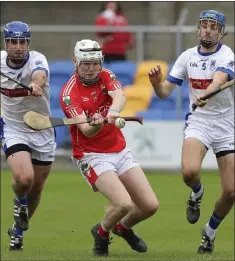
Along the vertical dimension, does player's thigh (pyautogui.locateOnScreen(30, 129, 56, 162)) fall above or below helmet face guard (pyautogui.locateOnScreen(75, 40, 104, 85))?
below

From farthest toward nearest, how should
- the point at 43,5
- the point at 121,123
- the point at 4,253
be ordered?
the point at 43,5
the point at 4,253
the point at 121,123

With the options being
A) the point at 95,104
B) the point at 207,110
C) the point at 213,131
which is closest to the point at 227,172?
the point at 213,131

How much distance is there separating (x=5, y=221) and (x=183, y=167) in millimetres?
4842

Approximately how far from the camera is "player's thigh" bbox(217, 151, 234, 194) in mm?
11875

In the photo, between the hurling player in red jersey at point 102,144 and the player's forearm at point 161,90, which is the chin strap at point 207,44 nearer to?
the player's forearm at point 161,90

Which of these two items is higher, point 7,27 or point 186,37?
point 7,27

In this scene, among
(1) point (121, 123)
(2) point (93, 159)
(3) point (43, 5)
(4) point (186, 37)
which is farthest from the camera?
(3) point (43, 5)

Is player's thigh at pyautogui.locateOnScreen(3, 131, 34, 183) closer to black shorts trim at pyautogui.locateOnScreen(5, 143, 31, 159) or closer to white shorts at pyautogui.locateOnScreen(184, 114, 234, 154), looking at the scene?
black shorts trim at pyautogui.locateOnScreen(5, 143, 31, 159)

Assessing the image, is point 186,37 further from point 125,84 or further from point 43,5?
point 43,5

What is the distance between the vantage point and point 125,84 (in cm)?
2130

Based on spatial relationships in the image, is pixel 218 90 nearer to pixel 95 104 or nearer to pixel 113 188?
pixel 95 104

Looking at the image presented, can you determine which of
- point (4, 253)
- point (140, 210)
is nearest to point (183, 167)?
point (140, 210)

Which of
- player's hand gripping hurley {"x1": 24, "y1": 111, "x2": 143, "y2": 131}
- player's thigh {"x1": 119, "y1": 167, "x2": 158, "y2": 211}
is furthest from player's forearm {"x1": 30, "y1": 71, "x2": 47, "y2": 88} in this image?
player's thigh {"x1": 119, "y1": 167, "x2": 158, "y2": 211}

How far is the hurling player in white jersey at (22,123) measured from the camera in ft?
38.5
